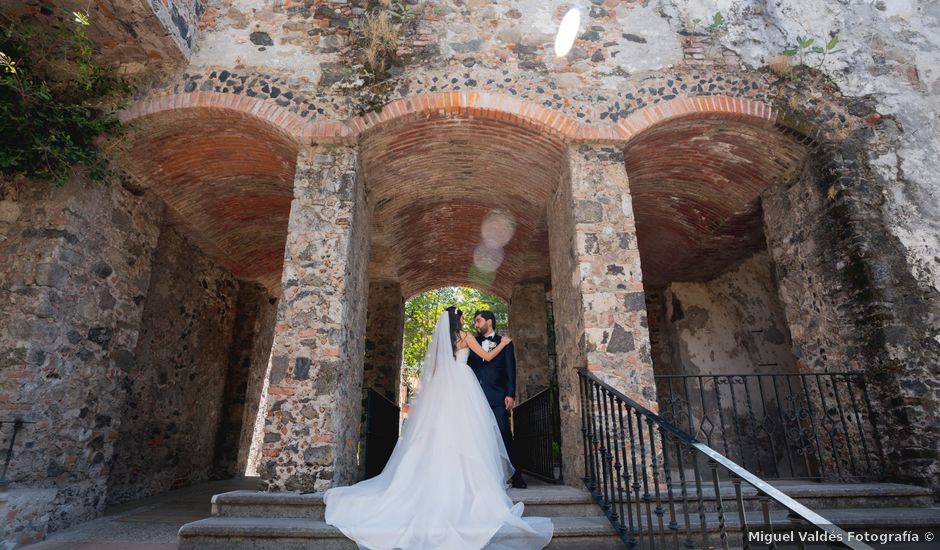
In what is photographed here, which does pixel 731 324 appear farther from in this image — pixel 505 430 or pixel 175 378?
pixel 175 378

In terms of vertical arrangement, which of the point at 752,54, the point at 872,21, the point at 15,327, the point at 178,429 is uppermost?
the point at 872,21

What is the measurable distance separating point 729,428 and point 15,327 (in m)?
9.42

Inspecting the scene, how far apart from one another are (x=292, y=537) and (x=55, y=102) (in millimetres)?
4443

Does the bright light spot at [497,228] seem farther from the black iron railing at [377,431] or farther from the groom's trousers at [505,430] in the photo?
the groom's trousers at [505,430]

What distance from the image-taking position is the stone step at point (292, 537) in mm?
3410

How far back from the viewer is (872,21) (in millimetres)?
6031

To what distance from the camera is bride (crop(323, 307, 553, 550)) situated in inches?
130

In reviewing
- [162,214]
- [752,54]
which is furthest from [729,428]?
[162,214]

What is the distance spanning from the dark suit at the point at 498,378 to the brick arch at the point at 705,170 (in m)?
2.52

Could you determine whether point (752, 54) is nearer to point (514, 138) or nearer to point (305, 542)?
point (514, 138)

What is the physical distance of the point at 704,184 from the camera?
6617 mm

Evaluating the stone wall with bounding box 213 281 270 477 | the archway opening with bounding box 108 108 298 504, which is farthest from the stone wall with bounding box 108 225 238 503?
the stone wall with bounding box 213 281 270 477

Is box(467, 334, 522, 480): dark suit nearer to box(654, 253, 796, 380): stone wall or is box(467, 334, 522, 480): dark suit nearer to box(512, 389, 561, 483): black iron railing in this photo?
box(512, 389, 561, 483): black iron railing

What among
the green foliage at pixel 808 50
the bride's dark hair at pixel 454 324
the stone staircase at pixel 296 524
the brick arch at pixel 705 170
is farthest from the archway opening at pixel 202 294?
the green foliage at pixel 808 50
